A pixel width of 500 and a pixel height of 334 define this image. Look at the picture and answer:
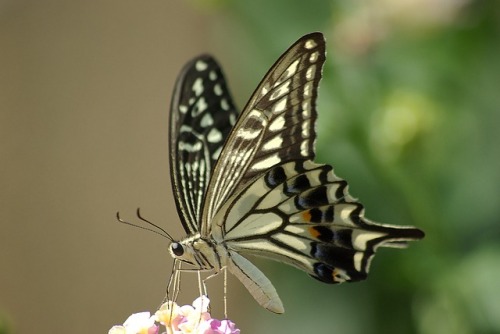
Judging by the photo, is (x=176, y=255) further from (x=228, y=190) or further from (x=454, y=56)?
(x=454, y=56)

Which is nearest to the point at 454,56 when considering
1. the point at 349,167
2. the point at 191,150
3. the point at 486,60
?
the point at 486,60

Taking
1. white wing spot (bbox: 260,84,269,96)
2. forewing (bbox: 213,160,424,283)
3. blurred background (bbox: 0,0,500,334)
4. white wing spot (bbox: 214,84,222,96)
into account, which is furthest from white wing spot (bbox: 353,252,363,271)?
blurred background (bbox: 0,0,500,334)

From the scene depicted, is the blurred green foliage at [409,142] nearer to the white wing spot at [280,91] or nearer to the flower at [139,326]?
the white wing spot at [280,91]

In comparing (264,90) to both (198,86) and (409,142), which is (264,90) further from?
(409,142)

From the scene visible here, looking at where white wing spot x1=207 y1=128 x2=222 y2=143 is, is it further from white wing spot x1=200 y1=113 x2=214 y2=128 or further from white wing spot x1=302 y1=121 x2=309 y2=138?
white wing spot x1=302 y1=121 x2=309 y2=138

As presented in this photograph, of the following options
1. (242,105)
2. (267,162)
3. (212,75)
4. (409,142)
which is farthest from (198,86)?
(242,105)
